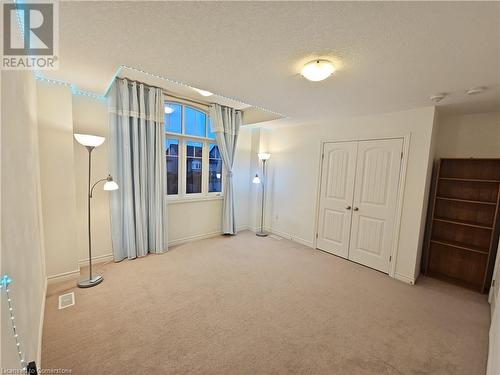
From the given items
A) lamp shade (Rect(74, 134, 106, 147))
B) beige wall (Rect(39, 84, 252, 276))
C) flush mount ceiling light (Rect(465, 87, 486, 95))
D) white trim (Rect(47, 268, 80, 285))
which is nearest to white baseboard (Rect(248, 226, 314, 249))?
beige wall (Rect(39, 84, 252, 276))

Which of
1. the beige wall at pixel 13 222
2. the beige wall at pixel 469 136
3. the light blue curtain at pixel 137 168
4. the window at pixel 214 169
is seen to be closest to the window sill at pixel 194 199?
the window at pixel 214 169

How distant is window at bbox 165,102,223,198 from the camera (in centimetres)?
383

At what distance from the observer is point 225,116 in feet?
13.4

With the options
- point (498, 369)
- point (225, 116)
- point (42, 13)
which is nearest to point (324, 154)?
point (225, 116)

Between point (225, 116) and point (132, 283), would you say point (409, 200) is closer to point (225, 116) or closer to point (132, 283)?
point (225, 116)

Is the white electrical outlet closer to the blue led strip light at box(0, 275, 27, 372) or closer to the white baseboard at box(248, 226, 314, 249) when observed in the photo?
the blue led strip light at box(0, 275, 27, 372)

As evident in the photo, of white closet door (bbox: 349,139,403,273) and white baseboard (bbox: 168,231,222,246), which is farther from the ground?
white closet door (bbox: 349,139,403,273)

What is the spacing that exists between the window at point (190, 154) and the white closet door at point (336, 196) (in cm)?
212

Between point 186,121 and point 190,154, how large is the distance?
23.9 inches

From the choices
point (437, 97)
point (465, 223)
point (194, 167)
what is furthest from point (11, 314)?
point (465, 223)

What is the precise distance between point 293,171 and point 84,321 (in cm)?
378

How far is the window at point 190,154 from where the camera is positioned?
383 cm

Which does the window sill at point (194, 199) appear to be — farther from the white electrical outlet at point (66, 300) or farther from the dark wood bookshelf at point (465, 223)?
the dark wood bookshelf at point (465, 223)

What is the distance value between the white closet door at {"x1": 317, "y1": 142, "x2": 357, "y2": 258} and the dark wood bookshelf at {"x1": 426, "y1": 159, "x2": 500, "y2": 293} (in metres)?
1.13
